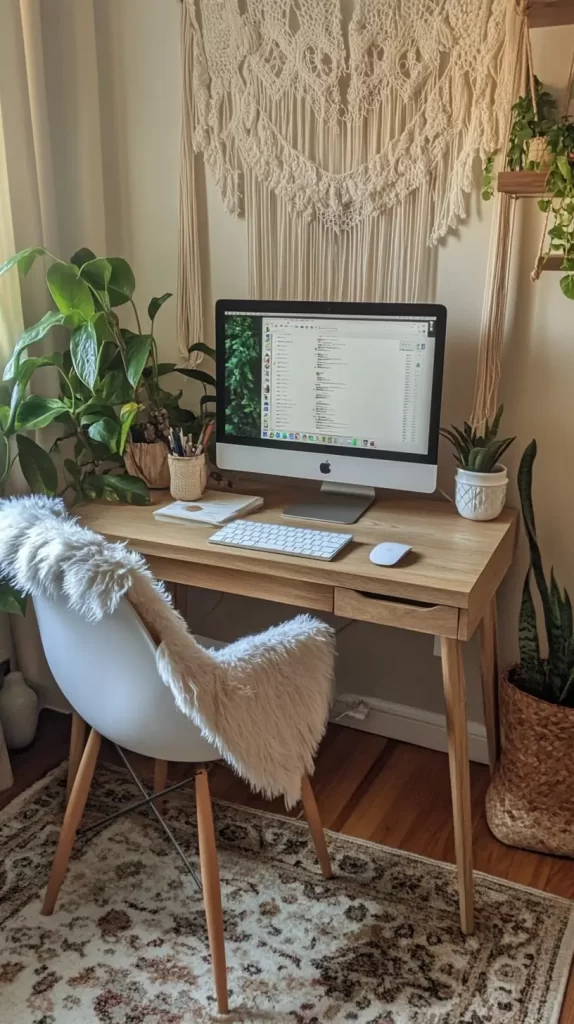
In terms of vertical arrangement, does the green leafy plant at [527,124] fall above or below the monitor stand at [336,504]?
above

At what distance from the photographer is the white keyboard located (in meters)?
1.62

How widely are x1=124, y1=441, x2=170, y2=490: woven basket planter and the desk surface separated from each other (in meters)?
0.06

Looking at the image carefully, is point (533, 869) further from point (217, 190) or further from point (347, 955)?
point (217, 190)

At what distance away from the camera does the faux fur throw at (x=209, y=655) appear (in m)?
1.26

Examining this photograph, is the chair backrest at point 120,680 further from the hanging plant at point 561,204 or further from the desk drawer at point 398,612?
the hanging plant at point 561,204

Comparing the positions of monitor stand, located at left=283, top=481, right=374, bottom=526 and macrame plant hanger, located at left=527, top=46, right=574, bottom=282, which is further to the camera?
monitor stand, located at left=283, top=481, right=374, bottom=526

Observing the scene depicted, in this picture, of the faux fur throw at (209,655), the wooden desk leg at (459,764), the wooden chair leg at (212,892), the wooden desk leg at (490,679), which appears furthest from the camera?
the wooden desk leg at (490,679)

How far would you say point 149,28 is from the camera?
2.09m

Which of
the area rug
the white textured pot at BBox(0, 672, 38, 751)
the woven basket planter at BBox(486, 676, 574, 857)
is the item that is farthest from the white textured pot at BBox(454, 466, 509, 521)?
the white textured pot at BBox(0, 672, 38, 751)

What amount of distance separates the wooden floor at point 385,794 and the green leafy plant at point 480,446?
83cm

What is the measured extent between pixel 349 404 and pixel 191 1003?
121cm

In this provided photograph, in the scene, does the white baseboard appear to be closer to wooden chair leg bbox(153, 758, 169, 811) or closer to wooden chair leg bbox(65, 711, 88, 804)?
wooden chair leg bbox(153, 758, 169, 811)

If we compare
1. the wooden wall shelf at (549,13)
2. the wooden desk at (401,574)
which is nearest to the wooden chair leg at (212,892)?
the wooden desk at (401,574)

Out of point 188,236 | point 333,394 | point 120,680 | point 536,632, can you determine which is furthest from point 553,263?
point 120,680
